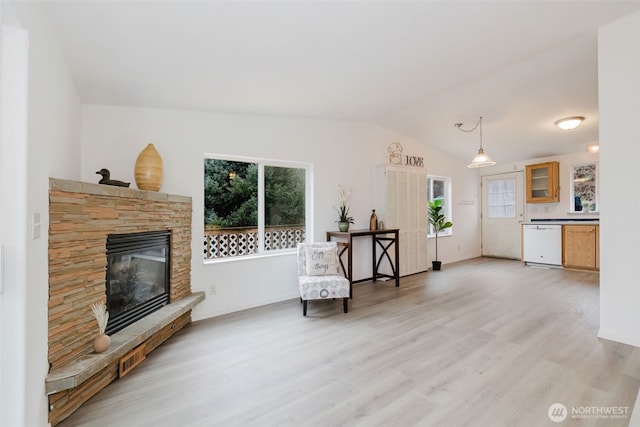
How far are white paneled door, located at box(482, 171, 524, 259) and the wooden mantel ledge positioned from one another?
22.8 feet

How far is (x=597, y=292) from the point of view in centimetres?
423

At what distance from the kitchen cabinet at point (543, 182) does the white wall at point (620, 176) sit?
421 cm

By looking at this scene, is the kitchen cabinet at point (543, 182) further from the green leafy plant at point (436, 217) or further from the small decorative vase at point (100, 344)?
the small decorative vase at point (100, 344)

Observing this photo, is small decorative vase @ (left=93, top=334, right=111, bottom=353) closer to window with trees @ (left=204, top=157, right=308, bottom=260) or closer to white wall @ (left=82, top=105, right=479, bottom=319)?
white wall @ (left=82, top=105, right=479, bottom=319)

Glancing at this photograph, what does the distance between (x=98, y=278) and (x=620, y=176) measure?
436 cm

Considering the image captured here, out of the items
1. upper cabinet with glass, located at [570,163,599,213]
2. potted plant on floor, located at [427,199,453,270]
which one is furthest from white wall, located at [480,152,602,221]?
potted plant on floor, located at [427,199,453,270]

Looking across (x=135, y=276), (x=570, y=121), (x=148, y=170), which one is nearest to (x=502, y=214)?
(x=570, y=121)

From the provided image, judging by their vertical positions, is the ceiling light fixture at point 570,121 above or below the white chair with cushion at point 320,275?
above

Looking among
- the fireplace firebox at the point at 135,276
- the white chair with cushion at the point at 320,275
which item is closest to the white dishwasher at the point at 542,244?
the white chair with cushion at the point at 320,275

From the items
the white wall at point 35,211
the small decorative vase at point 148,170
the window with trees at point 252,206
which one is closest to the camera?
the white wall at point 35,211

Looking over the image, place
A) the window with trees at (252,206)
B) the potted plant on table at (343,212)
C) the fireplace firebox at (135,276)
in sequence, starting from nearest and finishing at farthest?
the fireplace firebox at (135,276), the window with trees at (252,206), the potted plant on table at (343,212)

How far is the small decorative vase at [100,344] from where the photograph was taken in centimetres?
196

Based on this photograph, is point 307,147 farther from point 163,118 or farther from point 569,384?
point 569,384

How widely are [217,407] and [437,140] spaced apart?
565cm
